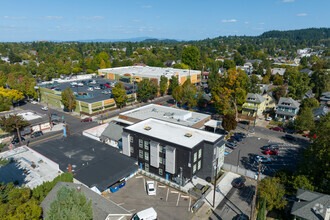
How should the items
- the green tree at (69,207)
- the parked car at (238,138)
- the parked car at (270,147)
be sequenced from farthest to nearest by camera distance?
the parked car at (238,138) < the parked car at (270,147) < the green tree at (69,207)

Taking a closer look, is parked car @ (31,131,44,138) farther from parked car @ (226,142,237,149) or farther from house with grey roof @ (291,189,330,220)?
house with grey roof @ (291,189,330,220)

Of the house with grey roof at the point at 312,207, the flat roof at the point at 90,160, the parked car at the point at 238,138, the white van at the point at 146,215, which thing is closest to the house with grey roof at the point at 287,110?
the parked car at the point at 238,138

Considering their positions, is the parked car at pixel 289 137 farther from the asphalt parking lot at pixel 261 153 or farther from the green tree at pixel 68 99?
the green tree at pixel 68 99

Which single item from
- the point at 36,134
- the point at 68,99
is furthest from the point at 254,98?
the point at 36,134

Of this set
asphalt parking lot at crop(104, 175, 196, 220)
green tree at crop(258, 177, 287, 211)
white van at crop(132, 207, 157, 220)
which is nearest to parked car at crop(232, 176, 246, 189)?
green tree at crop(258, 177, 287, 211)

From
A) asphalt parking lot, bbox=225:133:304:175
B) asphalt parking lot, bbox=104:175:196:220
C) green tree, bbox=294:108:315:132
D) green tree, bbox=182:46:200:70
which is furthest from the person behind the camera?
green tree, bbox=182:46:200:70

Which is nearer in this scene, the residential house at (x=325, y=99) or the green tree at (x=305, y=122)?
the green tree at (x=305, y=122)

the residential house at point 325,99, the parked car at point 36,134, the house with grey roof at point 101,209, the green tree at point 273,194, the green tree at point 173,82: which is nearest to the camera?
the house with grey roof at point 101,209
